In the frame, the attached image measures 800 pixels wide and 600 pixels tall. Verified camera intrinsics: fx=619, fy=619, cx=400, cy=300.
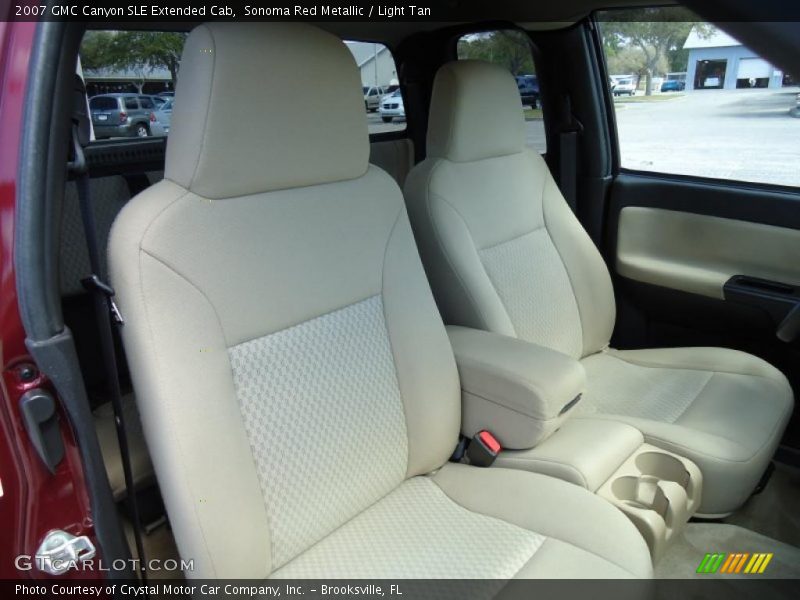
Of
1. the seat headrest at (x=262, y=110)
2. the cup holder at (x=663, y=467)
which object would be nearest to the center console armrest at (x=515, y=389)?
the cup holder at (x=663, y=467)

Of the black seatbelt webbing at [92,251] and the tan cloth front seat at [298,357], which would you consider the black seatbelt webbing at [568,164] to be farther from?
the black seatbelt webbing at [92,251]

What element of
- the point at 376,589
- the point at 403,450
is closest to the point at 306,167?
the point at 403,450

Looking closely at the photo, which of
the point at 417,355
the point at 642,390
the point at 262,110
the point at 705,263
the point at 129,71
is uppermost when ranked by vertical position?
the point at 129,71

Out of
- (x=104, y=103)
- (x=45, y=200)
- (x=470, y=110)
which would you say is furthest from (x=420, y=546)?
(x=104, y=103)

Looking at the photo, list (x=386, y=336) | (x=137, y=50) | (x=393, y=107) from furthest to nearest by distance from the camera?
(x=393, y=107) → (x=137, y=50) → (x=386, y=336)

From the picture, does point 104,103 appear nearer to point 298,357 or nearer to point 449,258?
point 449,258

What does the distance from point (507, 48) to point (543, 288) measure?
107cm

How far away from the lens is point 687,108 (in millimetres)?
2381

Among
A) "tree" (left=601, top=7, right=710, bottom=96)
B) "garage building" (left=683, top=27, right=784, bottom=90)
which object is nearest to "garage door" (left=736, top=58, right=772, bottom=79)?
"garage building" (left=683, top=27, right=784, bottom=90)

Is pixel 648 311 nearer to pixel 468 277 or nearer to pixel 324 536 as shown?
pixel 468 277

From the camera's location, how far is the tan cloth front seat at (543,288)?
1637mm

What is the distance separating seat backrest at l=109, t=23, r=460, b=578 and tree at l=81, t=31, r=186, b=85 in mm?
977

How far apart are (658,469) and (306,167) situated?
3.68 feet

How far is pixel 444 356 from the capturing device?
1495 millimetres
